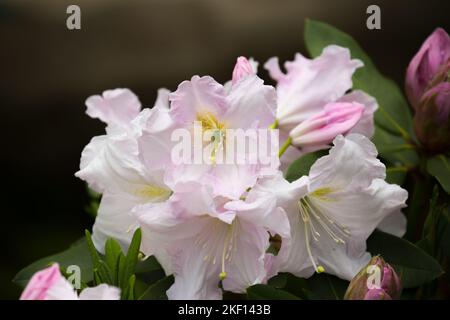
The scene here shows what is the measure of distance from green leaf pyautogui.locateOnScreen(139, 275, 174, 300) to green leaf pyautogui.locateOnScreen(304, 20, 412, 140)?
328 millimetres

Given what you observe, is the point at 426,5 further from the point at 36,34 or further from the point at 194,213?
the point at 194,213

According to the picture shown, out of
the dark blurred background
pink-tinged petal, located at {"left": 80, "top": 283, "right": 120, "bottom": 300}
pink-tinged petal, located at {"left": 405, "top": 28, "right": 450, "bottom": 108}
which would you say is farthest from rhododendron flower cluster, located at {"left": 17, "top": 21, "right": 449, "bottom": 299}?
the dark blurred background

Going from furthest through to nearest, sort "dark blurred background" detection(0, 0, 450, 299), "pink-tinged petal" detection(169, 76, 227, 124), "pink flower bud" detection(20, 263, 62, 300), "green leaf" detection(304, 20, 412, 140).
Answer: "dark blurred background" detection(0, 0, 450, 299), "green leaf" detection(304, 20, 412, 140), "pink-tinged petal" detection(169, 76, 227, 124), "pink flower bud" detection(20, 263, 62, 300)

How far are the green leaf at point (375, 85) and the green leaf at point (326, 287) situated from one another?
229 millimetres

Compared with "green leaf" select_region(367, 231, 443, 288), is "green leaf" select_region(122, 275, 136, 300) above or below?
above

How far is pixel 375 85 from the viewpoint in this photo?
2.92 ft

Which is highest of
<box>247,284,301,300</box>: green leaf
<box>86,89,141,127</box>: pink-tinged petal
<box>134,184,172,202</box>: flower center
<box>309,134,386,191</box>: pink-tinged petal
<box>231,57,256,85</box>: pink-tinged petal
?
<box>231,57,256,85</box>: pink-tinged petal

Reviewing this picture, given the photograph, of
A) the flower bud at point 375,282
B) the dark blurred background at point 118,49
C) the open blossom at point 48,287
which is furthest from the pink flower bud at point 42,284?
the dark blurred background at point 118,49

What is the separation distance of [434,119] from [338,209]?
14cm

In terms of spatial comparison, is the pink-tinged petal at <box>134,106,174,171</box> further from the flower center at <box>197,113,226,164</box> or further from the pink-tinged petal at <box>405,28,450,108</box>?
the pink-tinged petal at <box>405,28,450,108</box>

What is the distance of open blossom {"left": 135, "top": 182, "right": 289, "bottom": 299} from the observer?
0.61 m

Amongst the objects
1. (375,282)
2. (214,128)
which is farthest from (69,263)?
(375,282)

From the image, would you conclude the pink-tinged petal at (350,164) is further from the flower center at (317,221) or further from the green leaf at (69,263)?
the green leaf at (69,263)

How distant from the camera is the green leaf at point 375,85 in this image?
870 millimetres
